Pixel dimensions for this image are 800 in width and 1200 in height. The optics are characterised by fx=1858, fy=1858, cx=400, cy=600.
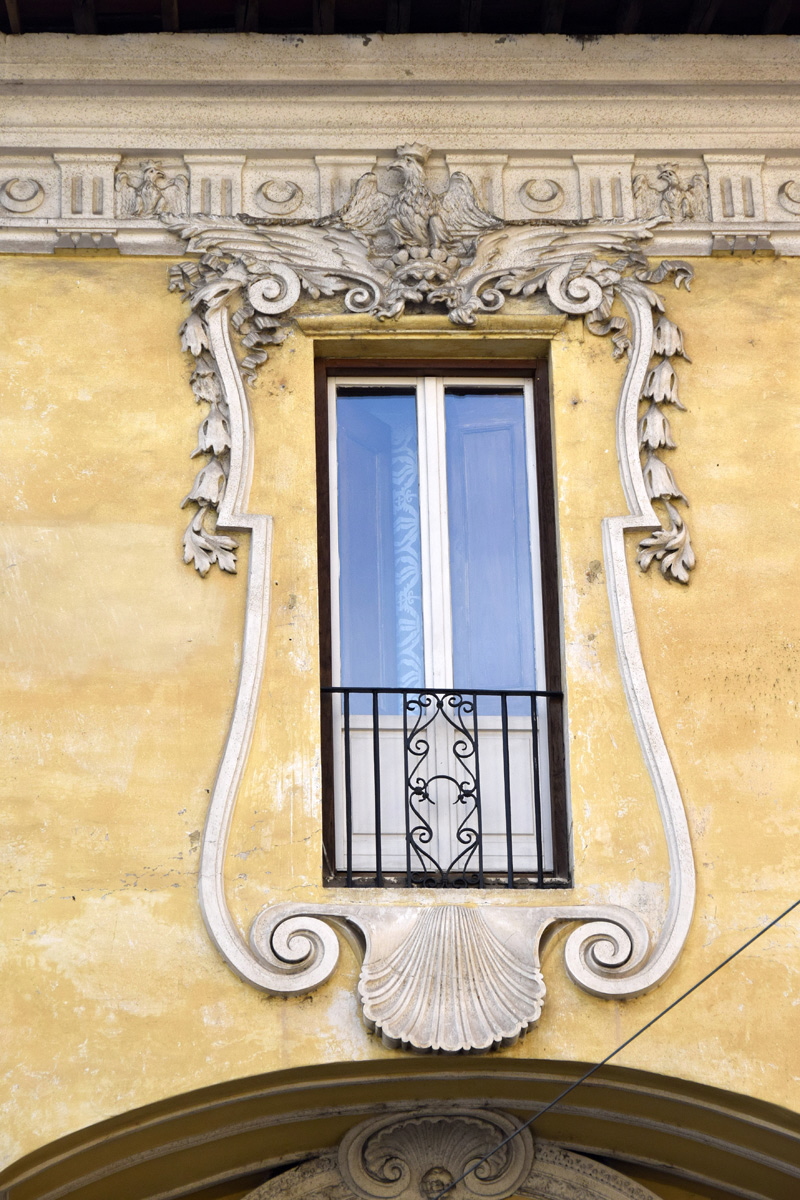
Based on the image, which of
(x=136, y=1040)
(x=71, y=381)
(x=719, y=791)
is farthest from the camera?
(x=71, y=381)

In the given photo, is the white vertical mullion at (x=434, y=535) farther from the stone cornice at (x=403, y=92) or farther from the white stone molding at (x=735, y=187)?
the white stone molding at (x=735, y=187)

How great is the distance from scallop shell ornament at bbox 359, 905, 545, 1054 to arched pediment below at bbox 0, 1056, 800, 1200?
0.13m

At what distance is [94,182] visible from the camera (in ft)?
27.5

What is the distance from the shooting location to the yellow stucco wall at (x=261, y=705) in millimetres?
6922

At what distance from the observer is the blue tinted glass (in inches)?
311

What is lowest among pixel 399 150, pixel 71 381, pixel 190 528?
pixel 190 528

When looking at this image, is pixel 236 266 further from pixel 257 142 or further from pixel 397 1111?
pixel 397 1111

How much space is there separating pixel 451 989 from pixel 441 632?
5.29ft

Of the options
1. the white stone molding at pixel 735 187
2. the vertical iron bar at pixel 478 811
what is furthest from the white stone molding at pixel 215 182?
the vertical iron bar at pixel 478 811

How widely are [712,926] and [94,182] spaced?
4.25 m

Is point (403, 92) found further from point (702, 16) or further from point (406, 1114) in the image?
point (406, 1114)

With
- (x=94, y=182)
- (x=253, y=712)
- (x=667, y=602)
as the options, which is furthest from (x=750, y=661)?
(x=94, y=182)

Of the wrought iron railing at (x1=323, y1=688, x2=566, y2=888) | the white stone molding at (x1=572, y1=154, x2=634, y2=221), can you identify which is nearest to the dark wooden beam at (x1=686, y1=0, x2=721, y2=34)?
the white stone molding at (x1=572, y1=154, x2=634, y2=221)

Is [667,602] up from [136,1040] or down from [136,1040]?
up
